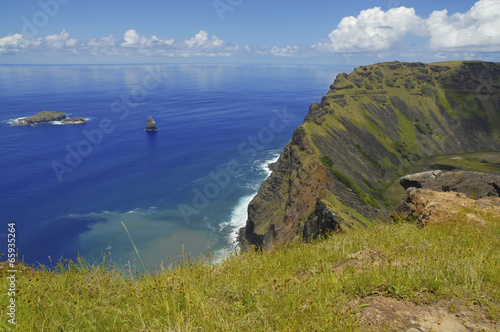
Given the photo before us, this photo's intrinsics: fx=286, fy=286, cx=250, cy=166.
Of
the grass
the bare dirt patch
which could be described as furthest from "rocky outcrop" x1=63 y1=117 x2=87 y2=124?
the bare dirt patch

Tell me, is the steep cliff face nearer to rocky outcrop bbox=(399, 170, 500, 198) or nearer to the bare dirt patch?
rocky outcrop bbox=(399, 170, 500, 198)

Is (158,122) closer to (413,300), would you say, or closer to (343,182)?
(343,182)

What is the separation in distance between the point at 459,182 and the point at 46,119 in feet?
684

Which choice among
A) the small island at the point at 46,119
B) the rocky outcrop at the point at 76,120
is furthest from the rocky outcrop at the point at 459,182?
the small island at the point at 46,119

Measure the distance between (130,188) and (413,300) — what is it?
327 feet

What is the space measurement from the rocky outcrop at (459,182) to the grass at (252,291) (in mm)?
20159

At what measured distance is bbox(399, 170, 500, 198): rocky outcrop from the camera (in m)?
24.4

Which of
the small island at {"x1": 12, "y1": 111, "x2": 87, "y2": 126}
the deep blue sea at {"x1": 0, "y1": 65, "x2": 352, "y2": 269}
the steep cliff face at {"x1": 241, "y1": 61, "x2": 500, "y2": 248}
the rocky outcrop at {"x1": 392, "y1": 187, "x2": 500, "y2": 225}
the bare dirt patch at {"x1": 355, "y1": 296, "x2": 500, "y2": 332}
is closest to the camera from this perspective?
the bare dirt patch at {"x1": 355, "y1": 296, "x2": 500, "y2": 332}

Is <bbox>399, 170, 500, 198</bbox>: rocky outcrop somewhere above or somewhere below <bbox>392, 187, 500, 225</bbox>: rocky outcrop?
below

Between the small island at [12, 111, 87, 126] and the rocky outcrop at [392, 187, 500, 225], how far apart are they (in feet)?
646

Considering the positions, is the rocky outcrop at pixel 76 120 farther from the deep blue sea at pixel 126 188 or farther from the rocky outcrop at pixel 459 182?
the rocky outcrop at pixel 459 182

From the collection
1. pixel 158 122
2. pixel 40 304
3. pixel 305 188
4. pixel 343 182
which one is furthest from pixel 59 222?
pixel 158 122

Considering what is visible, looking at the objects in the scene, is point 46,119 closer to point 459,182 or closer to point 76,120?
point 76,120

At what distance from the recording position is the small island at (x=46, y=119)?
554ft
